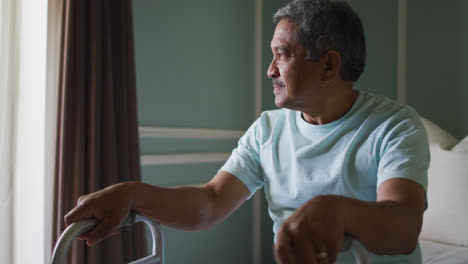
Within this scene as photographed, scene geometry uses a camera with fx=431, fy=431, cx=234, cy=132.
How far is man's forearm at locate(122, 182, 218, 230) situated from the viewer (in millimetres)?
956

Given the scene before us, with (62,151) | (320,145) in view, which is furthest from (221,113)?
(320,145)

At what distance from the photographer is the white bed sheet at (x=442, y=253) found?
62.4 inches

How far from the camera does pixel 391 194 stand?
0.88 metres

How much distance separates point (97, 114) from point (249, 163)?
687mm

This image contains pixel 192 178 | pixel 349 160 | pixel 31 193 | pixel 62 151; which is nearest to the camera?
pixel 349 160

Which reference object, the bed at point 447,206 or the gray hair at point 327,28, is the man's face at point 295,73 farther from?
the bed at point 447,206

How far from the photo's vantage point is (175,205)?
3.45 feet

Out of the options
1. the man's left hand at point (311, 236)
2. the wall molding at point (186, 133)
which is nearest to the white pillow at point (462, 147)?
the wall molding at point (186, 133)

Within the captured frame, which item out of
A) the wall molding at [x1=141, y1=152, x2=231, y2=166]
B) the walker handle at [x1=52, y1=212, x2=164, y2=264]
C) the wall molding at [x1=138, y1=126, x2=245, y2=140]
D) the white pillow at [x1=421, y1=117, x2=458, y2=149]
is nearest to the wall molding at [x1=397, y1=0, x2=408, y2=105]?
the white pillow at [x1=421, y1=117, x2=458, y2=149]

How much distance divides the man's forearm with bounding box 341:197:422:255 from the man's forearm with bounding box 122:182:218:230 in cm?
48

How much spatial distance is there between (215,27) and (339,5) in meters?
1.32

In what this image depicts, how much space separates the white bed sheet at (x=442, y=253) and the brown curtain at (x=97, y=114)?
1138 mm

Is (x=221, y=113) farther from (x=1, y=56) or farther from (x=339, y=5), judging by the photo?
(x=339, y=5)

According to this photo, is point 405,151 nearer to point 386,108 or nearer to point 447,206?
point 386,108
